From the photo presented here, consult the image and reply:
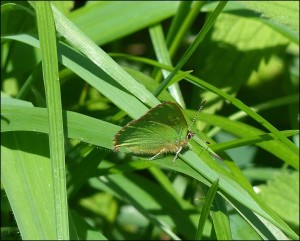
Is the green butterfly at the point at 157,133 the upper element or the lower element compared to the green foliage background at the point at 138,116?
lower

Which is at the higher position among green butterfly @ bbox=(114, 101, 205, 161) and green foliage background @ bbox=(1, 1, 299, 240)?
green foliage background @ bbox=(1, 1, 299, 240)

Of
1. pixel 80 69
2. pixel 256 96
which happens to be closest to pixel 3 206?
pixel 80 69

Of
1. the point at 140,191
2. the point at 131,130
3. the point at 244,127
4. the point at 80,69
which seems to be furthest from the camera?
the point at 140,191

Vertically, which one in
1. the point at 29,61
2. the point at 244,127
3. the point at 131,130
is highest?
the point at 29,61

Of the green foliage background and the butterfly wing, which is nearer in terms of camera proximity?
the butterfly wing

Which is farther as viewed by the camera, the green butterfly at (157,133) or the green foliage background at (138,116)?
the green foliage background at (138,116)

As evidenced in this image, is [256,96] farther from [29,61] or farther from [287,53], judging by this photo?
[29,61]

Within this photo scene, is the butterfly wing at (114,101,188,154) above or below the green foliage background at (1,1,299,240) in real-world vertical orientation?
below

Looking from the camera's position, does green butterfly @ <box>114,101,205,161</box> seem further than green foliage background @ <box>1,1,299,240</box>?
No
